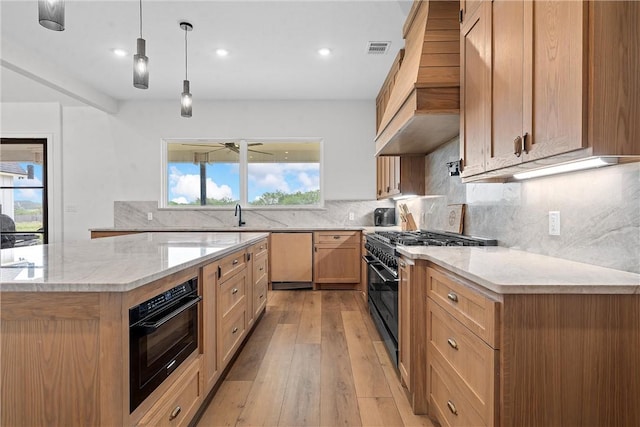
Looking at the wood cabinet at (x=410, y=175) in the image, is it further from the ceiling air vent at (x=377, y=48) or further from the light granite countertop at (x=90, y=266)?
the light granite countertop at (x=90, y=266)

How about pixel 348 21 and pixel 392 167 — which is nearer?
pixel 348 21

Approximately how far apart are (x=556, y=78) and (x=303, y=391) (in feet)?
6.62

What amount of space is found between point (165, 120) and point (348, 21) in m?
3.40

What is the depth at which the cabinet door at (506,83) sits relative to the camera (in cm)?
150

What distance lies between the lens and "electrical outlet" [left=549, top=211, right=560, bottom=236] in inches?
69.2

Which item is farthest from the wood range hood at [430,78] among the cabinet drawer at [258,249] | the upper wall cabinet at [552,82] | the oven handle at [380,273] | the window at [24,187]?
the window at [24,187]

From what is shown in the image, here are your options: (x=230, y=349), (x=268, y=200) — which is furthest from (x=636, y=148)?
(x=268, y=200)

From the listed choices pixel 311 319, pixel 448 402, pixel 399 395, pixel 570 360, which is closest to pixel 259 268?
pixel 311 319

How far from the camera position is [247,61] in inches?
159

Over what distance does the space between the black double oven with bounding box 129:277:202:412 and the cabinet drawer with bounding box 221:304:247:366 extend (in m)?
0.45

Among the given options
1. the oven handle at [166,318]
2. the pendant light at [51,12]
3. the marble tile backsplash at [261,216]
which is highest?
the pendant light at [51,12]

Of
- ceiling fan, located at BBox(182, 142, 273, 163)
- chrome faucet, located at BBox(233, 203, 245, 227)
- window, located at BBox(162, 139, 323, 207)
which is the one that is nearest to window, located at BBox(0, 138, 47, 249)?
window, located at BBox(162, 139, 323, 207)

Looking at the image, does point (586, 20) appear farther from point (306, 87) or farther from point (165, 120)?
point (165, 120)

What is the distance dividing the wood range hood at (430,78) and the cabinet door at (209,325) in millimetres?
1492
